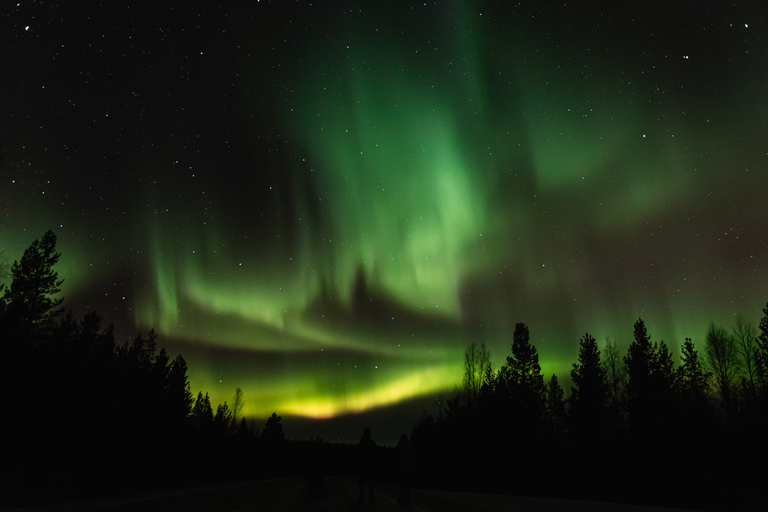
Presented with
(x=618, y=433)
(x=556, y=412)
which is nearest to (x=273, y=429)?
(x=556, y=412)

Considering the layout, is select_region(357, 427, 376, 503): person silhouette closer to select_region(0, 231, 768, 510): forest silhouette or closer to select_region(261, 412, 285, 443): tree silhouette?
select_region(0, 231, 768, 510): forest silhouette

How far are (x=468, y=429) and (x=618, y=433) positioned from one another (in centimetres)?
1899

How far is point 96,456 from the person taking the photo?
173 feet

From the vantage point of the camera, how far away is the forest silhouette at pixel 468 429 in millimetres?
22145

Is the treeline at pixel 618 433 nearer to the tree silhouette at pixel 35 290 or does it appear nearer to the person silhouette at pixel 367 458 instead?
the person silhouette at pixel 367 458

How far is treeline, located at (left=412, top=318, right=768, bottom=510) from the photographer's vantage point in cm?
2167

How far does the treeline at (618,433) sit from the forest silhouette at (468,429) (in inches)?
5.2

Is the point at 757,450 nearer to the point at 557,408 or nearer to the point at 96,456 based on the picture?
the point at 96,456

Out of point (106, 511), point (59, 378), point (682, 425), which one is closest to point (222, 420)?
point (59, 378)

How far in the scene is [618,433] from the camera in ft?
112

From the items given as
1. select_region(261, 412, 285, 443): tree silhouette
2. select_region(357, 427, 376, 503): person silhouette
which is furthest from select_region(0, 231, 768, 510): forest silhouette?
select_region(261, 412, 285, 443): tree silhouette

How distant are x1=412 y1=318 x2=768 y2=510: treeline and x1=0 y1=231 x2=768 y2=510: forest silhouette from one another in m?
0.13

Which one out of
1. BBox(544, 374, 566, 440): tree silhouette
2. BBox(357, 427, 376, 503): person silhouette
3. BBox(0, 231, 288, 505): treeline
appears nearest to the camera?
BBox(357, 427, 376, 503): person silhouette

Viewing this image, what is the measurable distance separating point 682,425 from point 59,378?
48.9m
